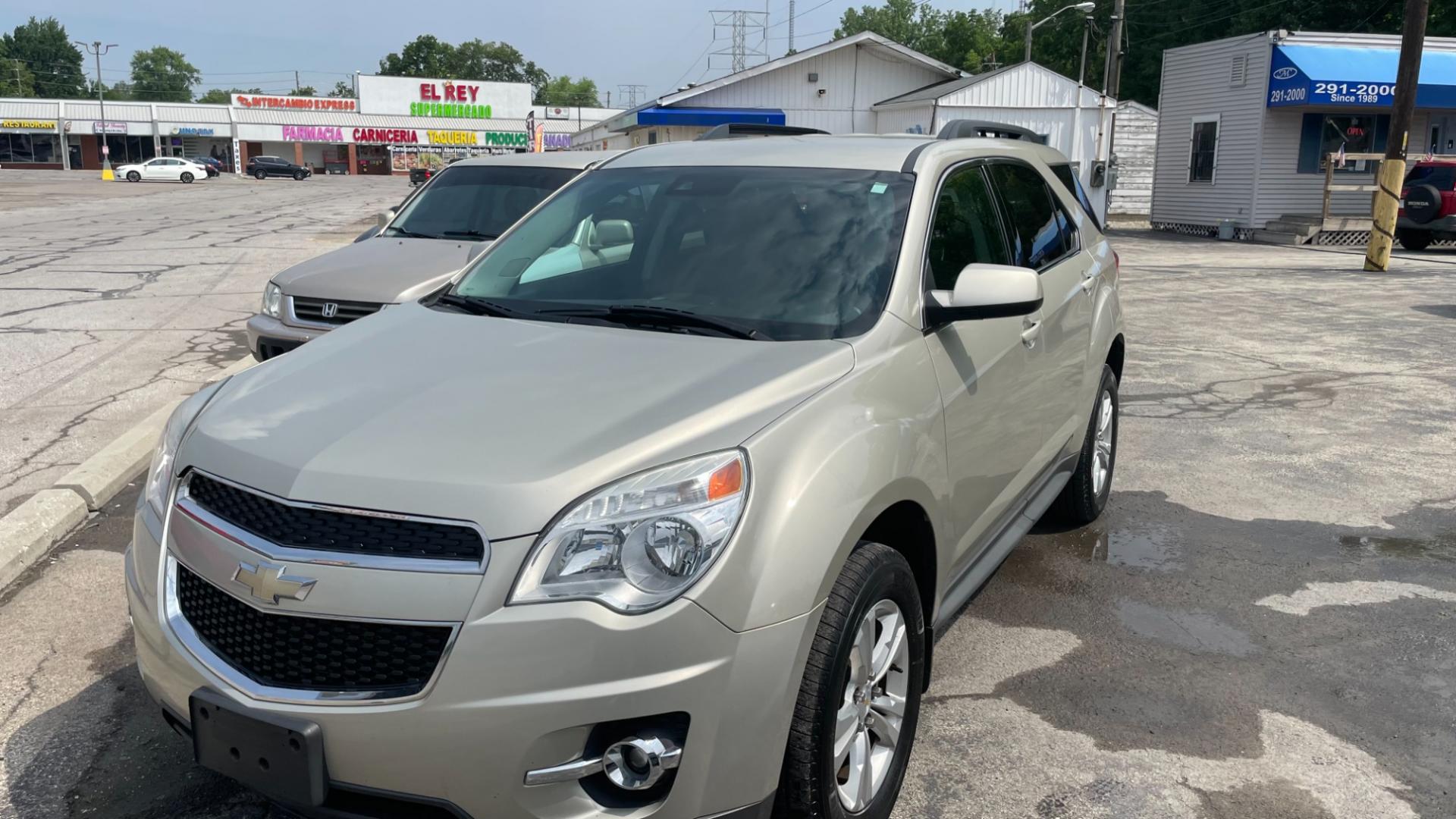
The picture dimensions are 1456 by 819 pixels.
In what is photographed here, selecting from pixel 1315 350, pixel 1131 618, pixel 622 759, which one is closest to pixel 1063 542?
pixel 1131 618

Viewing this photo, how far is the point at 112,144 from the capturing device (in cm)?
8062

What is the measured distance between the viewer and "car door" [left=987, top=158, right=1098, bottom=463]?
13.8 ft

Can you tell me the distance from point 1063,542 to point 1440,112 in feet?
86.2

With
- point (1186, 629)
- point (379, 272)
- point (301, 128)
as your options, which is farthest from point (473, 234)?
point (301, 128)

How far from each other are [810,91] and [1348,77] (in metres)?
13.4

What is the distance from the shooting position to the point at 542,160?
945 centimetres

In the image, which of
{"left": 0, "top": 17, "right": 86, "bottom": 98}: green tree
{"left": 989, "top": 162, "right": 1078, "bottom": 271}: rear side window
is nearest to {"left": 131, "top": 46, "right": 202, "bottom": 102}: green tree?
{"left": 0, "top": 17, "right": 86, "bottom": 98}: green tree

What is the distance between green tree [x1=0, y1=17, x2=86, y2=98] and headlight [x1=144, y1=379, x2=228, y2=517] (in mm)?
157652

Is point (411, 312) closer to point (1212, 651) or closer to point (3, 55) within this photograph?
point (1212, 651)

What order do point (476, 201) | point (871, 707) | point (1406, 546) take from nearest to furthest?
point (871, 707) → point (1406, 546) → point (476, 201)

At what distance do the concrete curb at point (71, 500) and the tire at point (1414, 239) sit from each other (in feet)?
73.2

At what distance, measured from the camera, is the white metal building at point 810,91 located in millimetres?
29734

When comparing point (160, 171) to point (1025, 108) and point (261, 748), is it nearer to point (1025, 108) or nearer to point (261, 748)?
point (1025, 108)

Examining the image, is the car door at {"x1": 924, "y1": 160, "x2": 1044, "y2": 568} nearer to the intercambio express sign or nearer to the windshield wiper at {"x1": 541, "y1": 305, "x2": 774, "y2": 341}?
the windshield wiper at {"x1": 541, "y1": 305, "x2": 774, "y2": 341}
